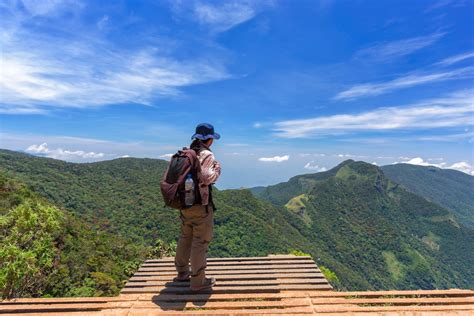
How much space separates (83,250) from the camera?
31.0 meters

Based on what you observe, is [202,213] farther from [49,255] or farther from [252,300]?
[49,255]

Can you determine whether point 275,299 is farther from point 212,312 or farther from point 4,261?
point 4,261

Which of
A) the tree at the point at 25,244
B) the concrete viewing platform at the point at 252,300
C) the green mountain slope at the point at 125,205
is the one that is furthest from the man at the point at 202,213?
the green mountain slope at the point at 125,205

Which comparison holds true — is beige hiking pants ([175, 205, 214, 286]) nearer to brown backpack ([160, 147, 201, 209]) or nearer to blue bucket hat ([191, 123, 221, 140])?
brown backpack ([160, 147, 201, 209])

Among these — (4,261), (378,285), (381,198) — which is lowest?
(378,285)

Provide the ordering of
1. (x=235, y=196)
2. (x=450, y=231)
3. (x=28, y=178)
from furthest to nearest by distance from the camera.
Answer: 1. (x=450, y=231)
2. (x=235, y=196)
3. (x=28, y=178)

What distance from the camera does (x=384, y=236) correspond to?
146 metres

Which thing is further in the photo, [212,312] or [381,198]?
[381,198]

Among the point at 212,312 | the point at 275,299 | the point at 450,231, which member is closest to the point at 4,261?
the point at 212,312

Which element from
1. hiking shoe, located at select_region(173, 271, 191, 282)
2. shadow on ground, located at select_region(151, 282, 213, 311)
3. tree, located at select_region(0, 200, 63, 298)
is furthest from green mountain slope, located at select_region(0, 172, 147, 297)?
shadow on ground, located at select_region(151, 282, 213, 311)

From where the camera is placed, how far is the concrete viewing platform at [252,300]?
11.7 feet

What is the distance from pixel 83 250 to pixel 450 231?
609ft

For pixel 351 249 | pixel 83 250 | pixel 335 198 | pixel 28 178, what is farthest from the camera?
pixel 335 198

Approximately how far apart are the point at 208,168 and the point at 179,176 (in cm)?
40
